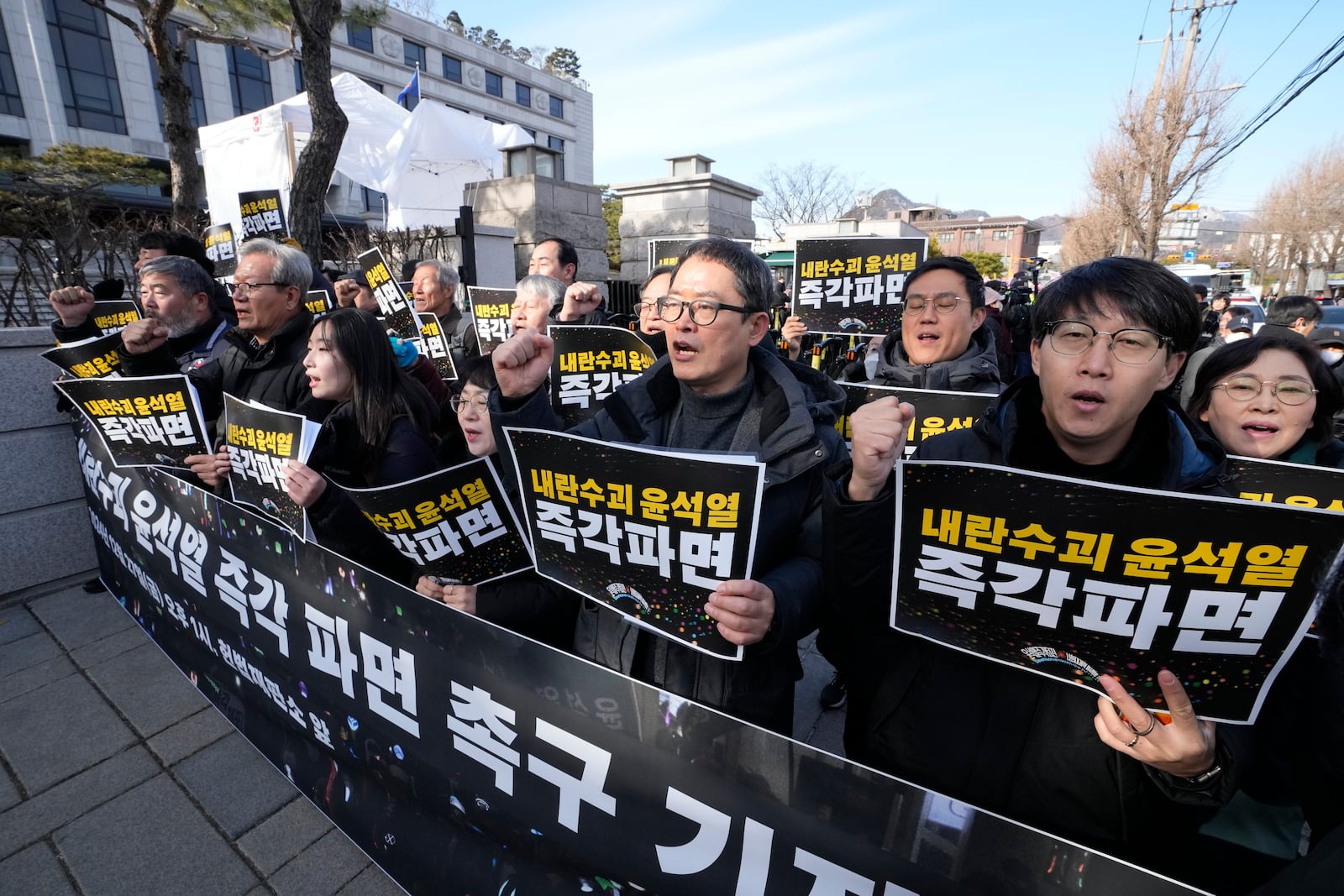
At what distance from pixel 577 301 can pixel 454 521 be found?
238 centimetres

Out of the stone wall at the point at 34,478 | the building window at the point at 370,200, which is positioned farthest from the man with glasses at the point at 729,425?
the building window at the point at 370,200

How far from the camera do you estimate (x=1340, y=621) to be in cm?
109

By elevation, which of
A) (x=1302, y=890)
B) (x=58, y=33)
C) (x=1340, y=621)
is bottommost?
(x=1302, y=890)

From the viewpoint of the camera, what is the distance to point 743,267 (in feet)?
5.95

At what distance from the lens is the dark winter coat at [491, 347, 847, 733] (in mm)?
1598

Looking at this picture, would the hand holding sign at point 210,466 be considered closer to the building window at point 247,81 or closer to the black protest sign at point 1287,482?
the black protest sign at point 1287,482

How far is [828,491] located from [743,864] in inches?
29.5

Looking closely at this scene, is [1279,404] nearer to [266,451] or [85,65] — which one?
[266,451]

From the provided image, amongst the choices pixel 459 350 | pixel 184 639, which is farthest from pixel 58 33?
pixel 184 639

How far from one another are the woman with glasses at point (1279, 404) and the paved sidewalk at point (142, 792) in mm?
1975

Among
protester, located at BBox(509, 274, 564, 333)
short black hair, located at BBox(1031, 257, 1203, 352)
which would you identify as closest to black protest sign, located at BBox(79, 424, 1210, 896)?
short black hair, located at BBox(1031, 257, 1203, 352)

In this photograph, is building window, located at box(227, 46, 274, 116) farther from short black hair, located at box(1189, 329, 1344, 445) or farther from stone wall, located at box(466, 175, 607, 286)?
short black hair, located at box(1189, 329, 1344, 445)

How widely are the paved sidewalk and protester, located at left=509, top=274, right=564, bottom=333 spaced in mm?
2234

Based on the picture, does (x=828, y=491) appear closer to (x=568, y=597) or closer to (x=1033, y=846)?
(x=1033, y=846)
